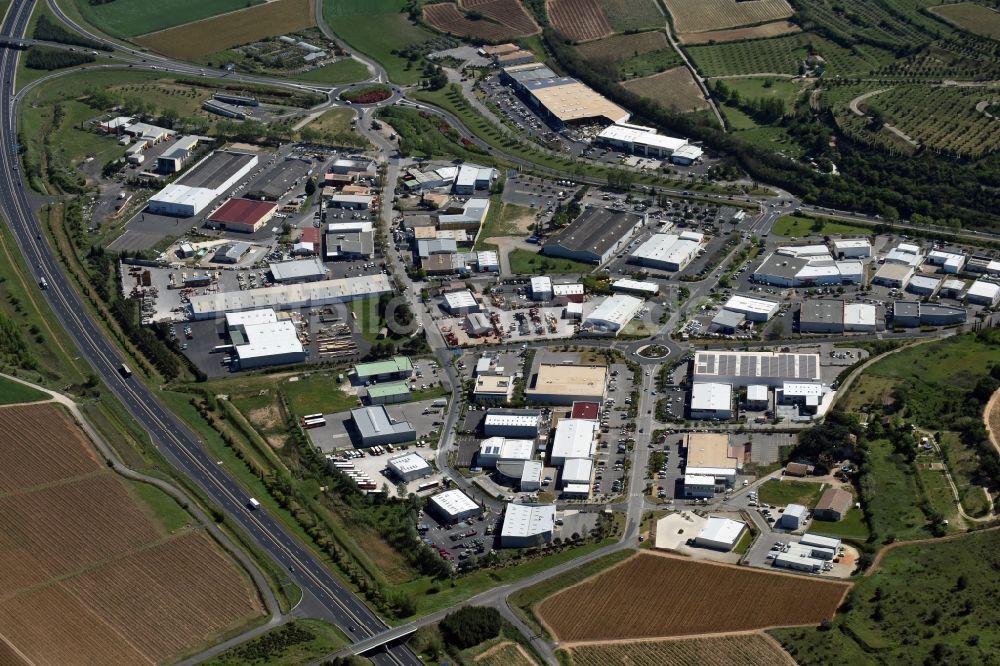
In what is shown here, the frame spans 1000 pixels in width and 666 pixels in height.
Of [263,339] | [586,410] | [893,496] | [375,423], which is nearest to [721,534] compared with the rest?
[893,496]

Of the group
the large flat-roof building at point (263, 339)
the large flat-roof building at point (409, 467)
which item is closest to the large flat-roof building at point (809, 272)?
the large flat-roof building at point (409, 467)

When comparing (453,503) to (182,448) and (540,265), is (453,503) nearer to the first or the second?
(182,448)

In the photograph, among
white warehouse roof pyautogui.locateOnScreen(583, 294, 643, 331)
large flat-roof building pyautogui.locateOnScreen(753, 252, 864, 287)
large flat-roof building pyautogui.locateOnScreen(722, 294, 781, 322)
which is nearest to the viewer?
white warehouse roof pyautogui.locateOnScreen(583, 294, 643, 331)

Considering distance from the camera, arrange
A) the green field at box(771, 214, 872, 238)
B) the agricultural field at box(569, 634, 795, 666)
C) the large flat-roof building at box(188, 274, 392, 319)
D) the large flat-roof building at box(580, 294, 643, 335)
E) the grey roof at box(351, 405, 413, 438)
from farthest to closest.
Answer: the green field at box(771, 214, 872, 238), the large flat-roof building at box(188, 274, 392, 319), the large flat-roof building at box(580, 294, 643, 335), the grey roof at box(351, 405, 413, 438), the agricultural field at box(569, 634, 795, 666)

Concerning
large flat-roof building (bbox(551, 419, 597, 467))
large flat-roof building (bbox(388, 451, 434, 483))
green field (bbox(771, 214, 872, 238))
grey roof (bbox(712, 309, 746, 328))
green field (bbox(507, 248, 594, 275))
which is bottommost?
large flat-roof building (bbox(388, 451, 434, 483))

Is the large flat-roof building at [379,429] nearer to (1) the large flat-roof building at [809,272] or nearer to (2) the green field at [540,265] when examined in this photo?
(2) the green field at [540,265]

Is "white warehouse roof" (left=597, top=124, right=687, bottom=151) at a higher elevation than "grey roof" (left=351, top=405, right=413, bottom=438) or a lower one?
higher

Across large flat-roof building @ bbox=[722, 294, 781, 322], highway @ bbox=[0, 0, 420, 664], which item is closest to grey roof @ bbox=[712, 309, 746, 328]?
large flat-roof building @ bbox=[722, 294, 781, 322]

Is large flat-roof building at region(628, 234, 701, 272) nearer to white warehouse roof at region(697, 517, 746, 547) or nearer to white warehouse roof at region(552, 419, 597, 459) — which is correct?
white warehouse roof at region(552, 419, 597, 459)
